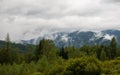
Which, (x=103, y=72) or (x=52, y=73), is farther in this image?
(x=52, y=73)

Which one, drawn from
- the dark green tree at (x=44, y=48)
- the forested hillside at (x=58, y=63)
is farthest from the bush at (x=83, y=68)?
the dark green tree at (x=44, y=48)

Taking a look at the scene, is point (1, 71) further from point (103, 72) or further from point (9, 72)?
point (103, 72)

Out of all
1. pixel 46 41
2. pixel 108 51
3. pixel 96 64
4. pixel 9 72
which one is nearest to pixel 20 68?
pixel 9 72

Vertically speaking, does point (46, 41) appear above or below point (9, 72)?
above

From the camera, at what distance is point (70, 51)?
530 feet

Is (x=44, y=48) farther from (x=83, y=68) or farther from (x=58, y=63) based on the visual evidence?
(x=83, y=68)

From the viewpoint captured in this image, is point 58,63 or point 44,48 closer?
point 58,63

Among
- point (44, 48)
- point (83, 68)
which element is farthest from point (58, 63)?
point (44, 48)

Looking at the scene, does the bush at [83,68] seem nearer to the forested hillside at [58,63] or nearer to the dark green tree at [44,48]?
the forested hillside at [58,63]

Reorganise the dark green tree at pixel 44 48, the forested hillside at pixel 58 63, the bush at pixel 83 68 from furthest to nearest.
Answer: the dark green tree at pixel 44 48 < the forested hillside at pixel 58 63 < the bush at pixel 83 68

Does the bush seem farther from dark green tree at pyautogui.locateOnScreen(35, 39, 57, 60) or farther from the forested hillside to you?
dark green tree at pyautogui.locateOnScreen(35, 39, 57, 60)

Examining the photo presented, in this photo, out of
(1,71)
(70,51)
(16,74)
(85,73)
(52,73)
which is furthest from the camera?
(70,51)

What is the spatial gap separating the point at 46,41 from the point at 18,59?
53.9 feet

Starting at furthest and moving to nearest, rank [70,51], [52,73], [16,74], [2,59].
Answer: [70,51], [2,59], [16,74], [52,73]
